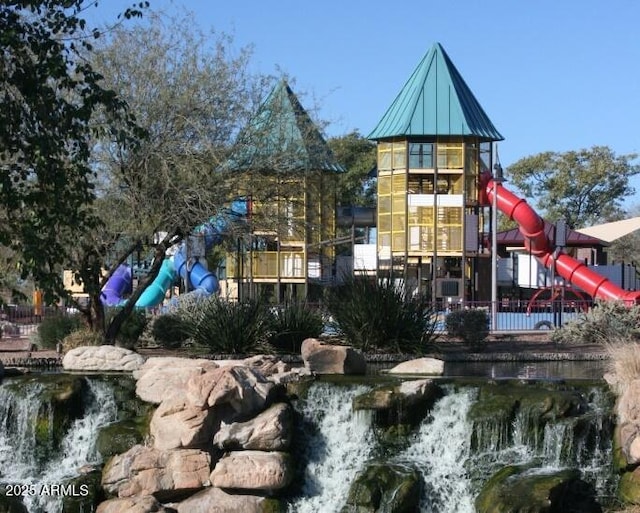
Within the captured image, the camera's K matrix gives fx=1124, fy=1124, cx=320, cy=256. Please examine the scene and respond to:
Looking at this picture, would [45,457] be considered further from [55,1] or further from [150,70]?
[150,70]

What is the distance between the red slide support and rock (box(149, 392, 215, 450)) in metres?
25.8

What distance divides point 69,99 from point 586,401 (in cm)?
1240

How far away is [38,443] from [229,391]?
352cm

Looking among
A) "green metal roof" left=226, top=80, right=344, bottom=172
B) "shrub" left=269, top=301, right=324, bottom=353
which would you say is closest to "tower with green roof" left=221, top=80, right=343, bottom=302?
"green metal roof" left=226, top=80, right=344, bottom=172

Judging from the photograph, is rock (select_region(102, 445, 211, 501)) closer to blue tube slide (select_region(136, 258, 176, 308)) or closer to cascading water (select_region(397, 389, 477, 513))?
cascading water (select_region(397, 389, 477, 513))

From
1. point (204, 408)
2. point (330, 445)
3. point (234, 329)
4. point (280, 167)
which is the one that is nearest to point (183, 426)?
point (204, 408)

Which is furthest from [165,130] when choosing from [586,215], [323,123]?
[586,215]

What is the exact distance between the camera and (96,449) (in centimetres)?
1667

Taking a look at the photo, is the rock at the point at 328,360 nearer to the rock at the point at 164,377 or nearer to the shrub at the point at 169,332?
the rock at the point at 164,377

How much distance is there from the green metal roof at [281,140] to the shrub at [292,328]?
332cm

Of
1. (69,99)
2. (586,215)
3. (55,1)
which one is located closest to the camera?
(55,1)

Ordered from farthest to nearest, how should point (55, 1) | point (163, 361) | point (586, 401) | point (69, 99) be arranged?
1. point (69, 99)
2. point (163, 361)
3. point (586, 401)
4. point (55, 1)

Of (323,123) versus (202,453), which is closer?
(202,453)

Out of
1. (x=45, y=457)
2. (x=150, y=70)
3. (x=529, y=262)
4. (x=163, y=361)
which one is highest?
(x=150, y=70)
